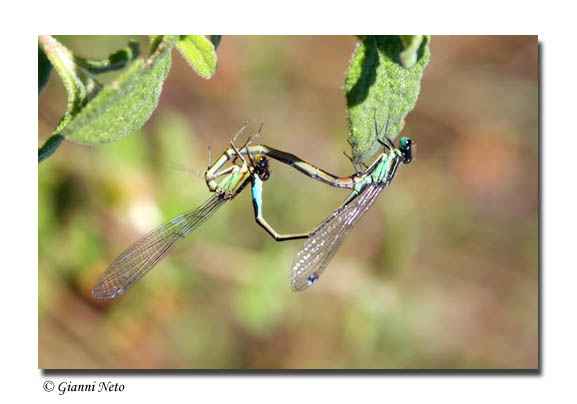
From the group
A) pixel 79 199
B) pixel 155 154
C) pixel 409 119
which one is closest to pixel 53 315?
pixel 79 199

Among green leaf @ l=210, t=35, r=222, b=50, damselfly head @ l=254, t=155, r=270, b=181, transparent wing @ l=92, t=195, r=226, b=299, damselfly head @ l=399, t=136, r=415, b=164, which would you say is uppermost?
damselfly head @ l=399, t=136, r=415, b=164

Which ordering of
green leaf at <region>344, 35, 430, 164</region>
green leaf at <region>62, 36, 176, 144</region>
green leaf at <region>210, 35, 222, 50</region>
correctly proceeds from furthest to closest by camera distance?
green leaf at <region>210, 35, 222, 50</region> → green leaf at <region>344, 35, 430, 164</region> → green leaf at <region>62, 36, 176, 144</region>

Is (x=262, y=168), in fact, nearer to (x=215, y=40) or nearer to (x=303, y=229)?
(x=215, y=40)

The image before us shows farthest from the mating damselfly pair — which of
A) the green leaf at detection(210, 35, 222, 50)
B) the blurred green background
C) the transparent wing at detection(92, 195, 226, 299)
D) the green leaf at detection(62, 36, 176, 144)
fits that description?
the blurred green background

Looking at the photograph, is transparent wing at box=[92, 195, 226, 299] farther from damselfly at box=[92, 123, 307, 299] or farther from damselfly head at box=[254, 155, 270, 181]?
damselfly head at box=[254, 155, 270, 181]

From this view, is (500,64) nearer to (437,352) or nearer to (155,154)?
(437,352)

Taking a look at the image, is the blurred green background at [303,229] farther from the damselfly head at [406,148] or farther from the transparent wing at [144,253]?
the damselfly head at [406,148]

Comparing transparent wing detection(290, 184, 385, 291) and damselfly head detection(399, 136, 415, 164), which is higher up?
damselfly head detection(399, 136, 415, 164)
